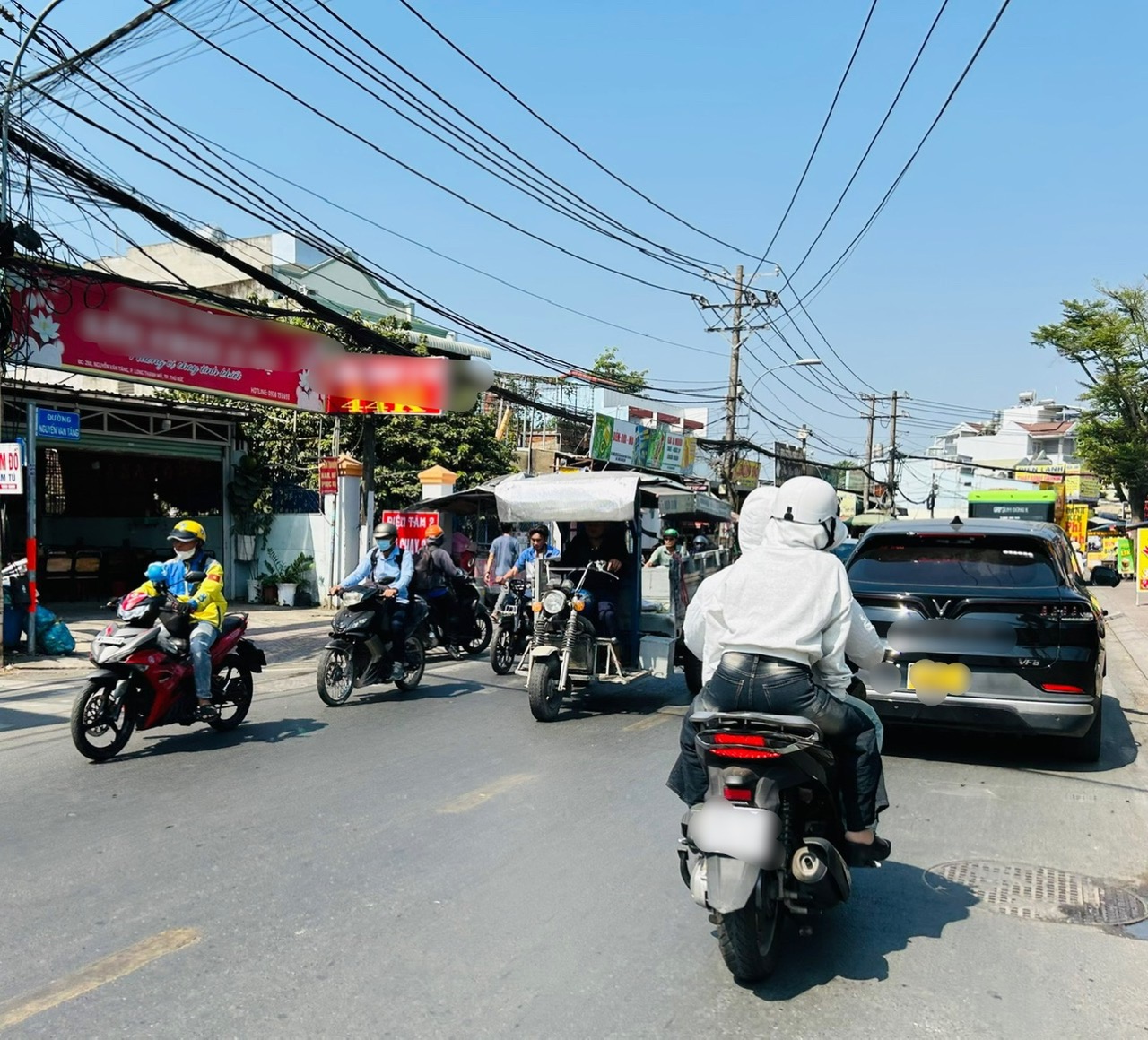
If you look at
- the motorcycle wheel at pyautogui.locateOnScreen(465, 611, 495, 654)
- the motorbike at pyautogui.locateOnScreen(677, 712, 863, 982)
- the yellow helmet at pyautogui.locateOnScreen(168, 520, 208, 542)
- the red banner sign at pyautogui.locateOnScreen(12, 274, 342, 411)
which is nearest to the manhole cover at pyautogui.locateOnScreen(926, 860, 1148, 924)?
the motorbike at pyautogui.locateOnScreen(677, 712, 863, 982)

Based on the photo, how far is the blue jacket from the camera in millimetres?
9219

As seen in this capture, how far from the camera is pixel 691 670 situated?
9.48 meters

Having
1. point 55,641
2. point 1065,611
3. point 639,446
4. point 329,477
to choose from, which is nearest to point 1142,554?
point 639,446

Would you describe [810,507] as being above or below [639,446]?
below

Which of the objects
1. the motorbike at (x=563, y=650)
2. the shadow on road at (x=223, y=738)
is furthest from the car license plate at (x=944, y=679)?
the shadow on road at (x=223, y=738)

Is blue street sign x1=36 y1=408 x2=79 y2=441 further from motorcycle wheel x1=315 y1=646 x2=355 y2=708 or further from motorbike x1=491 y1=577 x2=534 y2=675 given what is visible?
motorbike x1=491 y1=577 x2=534 y2=675

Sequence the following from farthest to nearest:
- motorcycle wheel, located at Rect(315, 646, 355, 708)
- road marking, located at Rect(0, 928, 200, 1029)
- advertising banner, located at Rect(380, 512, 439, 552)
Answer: advertising banner, located at Rect(380, 512, 439, 552) → motorcycle wheel, located at Rect(315, 646, 355, 708) → road marking, located at Rect(0, 928, 200, 1029)

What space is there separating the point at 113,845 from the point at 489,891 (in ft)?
6.65

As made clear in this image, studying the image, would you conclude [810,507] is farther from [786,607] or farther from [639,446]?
[639,446]

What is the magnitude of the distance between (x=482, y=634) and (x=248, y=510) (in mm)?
8212

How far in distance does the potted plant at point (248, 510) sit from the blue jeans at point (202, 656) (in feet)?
39.4

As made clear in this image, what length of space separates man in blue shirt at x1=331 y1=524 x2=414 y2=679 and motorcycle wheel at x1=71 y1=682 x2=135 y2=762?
268cm

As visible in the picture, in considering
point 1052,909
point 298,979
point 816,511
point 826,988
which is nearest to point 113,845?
point 298,979

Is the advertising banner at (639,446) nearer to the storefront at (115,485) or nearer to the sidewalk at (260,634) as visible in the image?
the storefront at (115,485)
